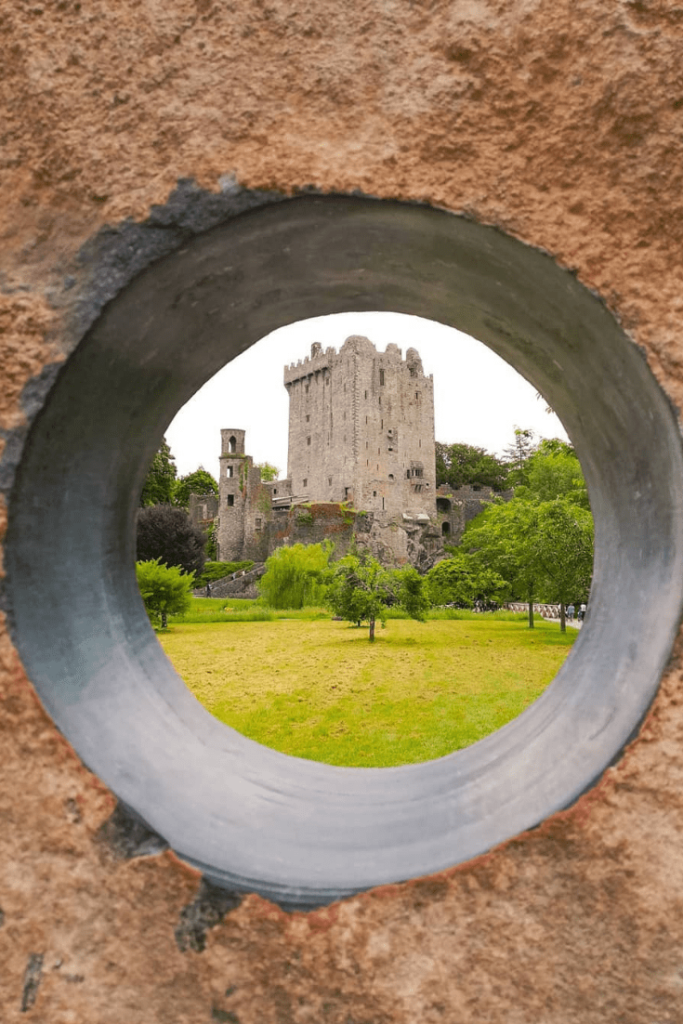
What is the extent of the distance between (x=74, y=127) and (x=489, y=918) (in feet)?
6.18

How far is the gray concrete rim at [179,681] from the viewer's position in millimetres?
1400

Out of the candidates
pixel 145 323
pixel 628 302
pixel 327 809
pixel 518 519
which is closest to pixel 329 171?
pixel 145 323

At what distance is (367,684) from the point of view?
Result: 962 centimetres

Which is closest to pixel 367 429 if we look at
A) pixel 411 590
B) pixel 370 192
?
pixel 411 590

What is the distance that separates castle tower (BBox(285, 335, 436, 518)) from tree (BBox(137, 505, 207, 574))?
44.9ft

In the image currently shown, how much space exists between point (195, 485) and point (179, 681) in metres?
57.5

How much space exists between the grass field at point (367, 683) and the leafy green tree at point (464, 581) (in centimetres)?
119

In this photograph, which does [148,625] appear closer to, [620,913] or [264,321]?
[264,321]

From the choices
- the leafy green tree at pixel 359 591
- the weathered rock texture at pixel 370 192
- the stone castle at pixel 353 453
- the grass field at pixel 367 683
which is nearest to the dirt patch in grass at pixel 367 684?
the grass field at pixel 367 683

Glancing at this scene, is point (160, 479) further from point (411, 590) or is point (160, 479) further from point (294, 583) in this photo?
point (411, 590)

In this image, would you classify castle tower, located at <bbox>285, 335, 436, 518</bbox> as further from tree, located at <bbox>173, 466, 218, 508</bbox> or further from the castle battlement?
tree, located at <bbox>173, 466, 218, 508</bbox>

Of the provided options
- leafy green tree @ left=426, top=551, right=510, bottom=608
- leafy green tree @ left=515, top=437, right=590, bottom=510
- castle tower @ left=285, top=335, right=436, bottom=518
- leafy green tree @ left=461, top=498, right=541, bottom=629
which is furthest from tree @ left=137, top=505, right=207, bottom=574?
leafy green tree @ left=515, top=437, right=590, bottom=510

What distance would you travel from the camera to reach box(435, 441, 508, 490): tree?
2125 inches

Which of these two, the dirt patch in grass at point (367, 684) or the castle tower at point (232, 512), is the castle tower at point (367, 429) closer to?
the castle tower at point (232, 512)
